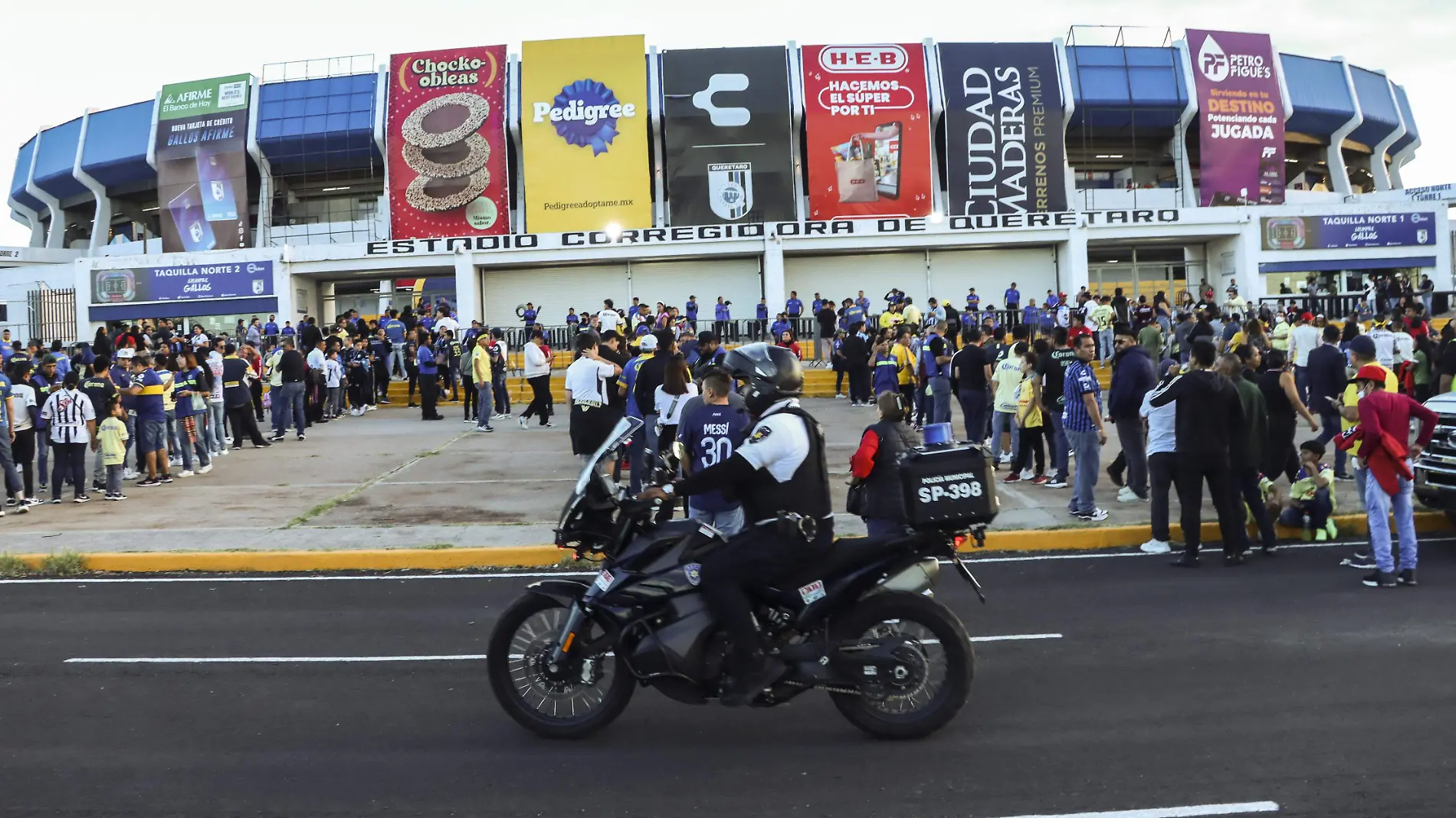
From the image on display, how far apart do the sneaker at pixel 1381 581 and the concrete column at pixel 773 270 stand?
30.7 metres

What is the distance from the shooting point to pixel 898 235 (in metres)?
38.9

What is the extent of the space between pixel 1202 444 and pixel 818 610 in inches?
204

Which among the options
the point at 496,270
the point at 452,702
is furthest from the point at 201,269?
the point at 452,702

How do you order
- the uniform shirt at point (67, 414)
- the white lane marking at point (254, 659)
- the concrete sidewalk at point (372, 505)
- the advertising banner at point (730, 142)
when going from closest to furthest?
1. the white lane marking at point (254, 659)
2. the concrete sidewalk at point (372, 505)
3. the uniform shirt at point (67, 414)
4. the advertising banner at point (730, 142)

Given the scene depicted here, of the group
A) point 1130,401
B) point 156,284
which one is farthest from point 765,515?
point 156,284

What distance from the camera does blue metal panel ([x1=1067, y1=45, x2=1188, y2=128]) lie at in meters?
42.0

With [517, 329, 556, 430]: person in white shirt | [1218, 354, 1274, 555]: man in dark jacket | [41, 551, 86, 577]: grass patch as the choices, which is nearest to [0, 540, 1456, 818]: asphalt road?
[1218, 354, 1274, 555]: man in dark jacket

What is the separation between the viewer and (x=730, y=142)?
3966 cm

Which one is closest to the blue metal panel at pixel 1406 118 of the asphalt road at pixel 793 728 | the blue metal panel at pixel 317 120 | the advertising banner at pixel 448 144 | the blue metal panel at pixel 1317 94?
the blue metal panel at pixel 1317 94

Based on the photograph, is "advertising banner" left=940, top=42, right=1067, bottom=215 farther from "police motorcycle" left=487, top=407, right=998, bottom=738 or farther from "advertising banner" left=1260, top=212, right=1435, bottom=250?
"police motorcycle" left=487, top=407, right=998, bottom=738

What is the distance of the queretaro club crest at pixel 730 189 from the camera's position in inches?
1564

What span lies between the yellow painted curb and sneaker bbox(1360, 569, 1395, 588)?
2136mm

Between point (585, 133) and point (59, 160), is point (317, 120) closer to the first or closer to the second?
point (585, 133)

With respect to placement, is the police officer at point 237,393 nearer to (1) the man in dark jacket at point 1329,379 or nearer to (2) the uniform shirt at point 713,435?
(2) the uniform shirt at point 713,435
